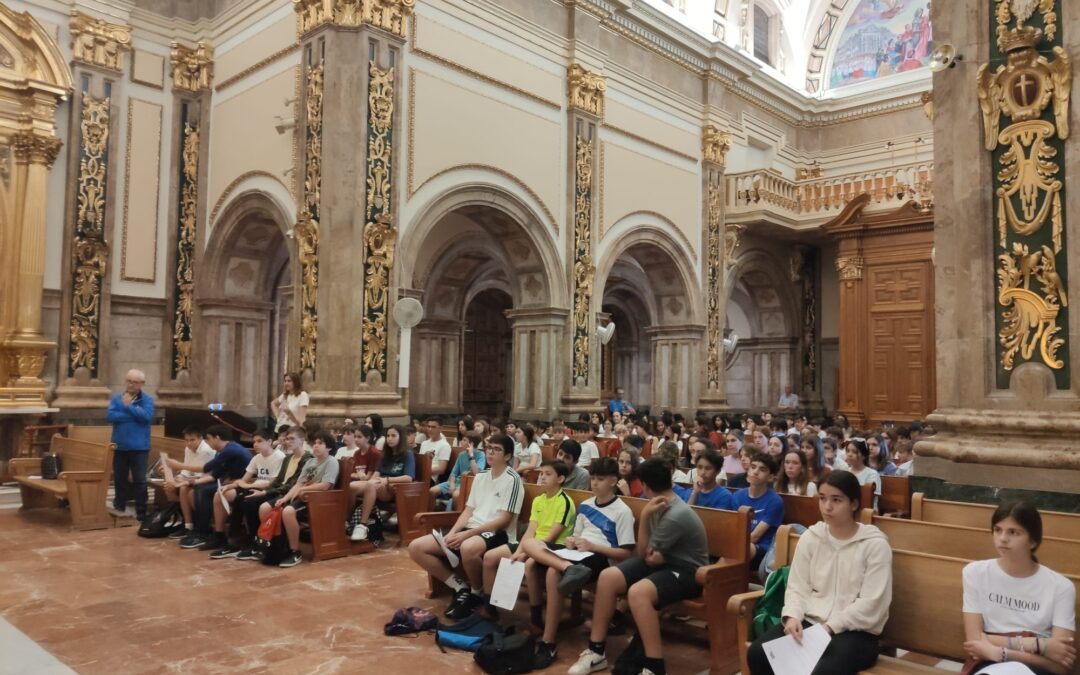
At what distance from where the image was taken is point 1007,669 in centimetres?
297

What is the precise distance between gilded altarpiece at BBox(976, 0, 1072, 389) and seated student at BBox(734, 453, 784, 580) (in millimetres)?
1456

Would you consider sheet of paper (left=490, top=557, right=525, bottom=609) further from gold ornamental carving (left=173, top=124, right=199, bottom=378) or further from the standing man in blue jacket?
gold ornamental carving (left=173, top=124, right=199, bottom=378)

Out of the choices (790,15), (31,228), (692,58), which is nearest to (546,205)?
(692,58)

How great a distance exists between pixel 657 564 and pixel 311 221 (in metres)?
7.58

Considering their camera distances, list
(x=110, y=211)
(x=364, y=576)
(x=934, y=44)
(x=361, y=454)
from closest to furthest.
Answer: (x=934, y=44) < (x=364, y=576) < (x=361, y=454) < (x=110, y=211)

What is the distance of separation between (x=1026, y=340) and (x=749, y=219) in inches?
494

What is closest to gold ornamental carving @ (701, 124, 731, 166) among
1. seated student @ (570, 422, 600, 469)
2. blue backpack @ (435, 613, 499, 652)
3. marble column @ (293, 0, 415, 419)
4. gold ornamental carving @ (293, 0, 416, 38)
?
seated student @ (570, 422, 600, 469)

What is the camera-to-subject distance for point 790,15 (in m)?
20.5

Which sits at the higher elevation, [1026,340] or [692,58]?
[692,58]

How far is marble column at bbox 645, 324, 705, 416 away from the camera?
16.6 meters

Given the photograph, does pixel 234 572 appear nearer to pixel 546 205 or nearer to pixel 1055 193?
pixel 1055 193

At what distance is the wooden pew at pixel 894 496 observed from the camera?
23.5ft

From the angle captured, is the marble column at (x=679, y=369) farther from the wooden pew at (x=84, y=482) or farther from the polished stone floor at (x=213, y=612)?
the wooden pew at (x=84, y=482)

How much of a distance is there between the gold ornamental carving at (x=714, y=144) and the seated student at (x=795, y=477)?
12.0 m
